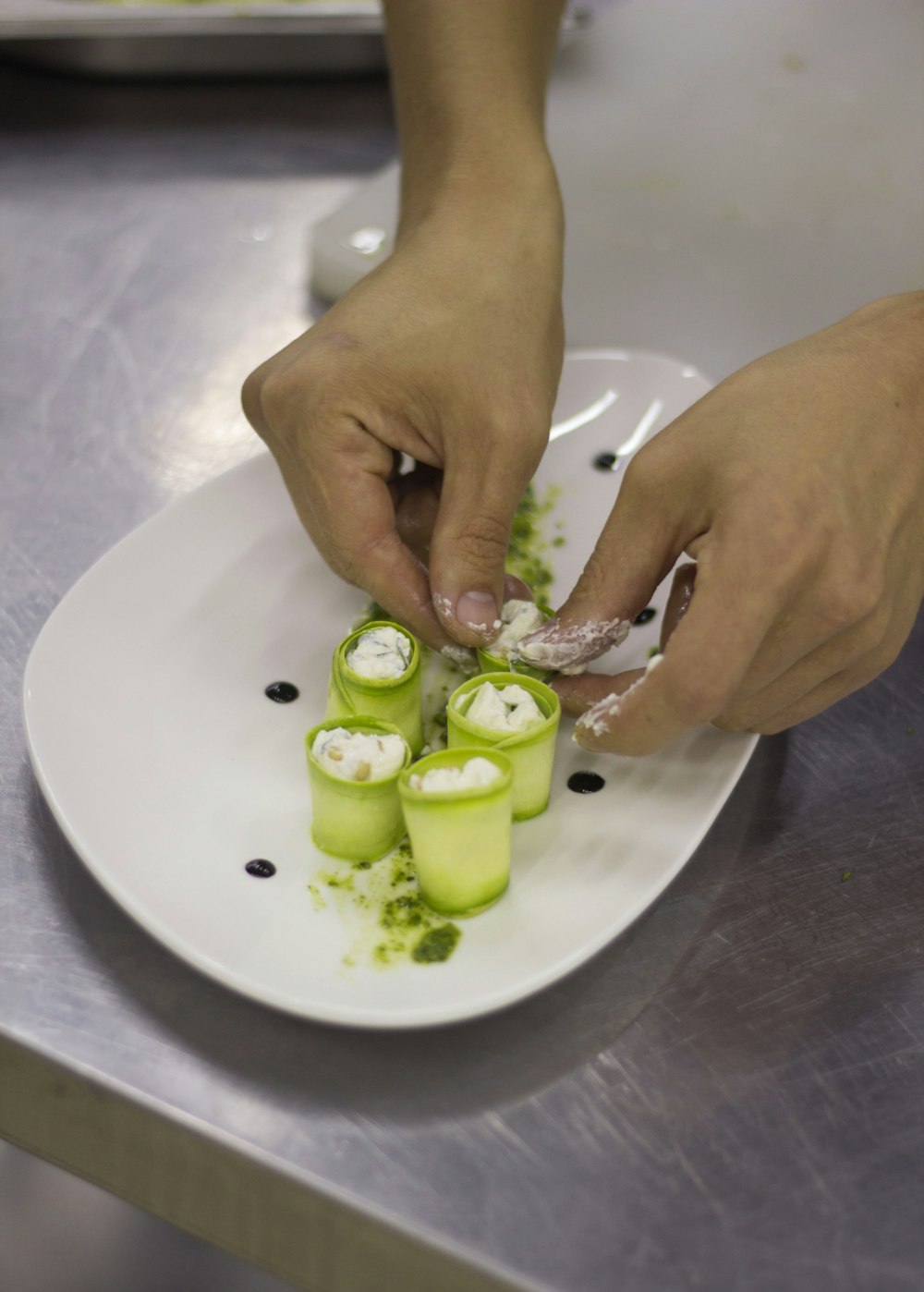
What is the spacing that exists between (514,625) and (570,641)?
0.35ft

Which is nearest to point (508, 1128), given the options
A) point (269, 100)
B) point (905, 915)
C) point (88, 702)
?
point (905, 915)

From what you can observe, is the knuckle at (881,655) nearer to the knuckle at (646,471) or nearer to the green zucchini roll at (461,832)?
the knuckle at (646,471)

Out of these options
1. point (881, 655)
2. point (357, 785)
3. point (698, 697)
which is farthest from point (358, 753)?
point (881, 655)

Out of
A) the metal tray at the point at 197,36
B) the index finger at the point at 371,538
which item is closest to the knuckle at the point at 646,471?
the index finger at the point at 371,538

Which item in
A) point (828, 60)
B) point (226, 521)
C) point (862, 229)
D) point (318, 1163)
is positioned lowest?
point (318, 1163)

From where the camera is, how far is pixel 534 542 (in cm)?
185

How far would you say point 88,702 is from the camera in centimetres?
150

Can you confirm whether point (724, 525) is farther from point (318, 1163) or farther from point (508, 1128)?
point (318, 1163)

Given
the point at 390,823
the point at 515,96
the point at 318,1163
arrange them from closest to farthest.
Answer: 1. the point at 318,1163
2. the point at 390,823
3. the point at 515,96

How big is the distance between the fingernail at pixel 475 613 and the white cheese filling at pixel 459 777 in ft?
0.74

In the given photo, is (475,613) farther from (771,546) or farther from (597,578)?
(771,546)

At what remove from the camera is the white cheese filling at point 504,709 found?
144cm

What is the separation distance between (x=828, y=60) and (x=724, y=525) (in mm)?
2554

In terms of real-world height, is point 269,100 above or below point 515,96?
below
